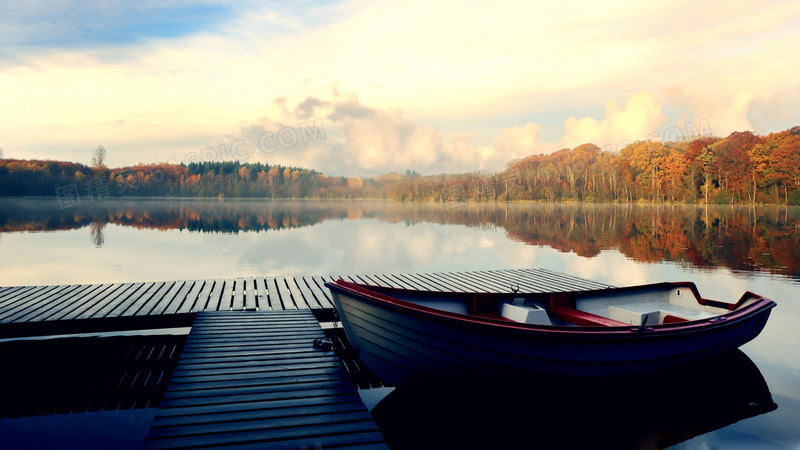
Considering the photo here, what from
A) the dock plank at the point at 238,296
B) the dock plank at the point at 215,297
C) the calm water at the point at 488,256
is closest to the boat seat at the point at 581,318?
the calm water at the point at 488,256

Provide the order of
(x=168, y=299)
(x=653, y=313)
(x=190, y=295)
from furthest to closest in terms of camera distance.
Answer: (x=190, y=295) < (x=168, y=299) < (x=653, y=313)

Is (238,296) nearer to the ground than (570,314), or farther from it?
nearer to the ground

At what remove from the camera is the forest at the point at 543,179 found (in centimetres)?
6025

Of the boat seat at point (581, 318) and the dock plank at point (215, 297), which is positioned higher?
the boat seat at point (581, 318)

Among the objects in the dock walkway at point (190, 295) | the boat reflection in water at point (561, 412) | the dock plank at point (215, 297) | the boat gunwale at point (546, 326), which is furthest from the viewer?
the dock plank at point (215, 297)

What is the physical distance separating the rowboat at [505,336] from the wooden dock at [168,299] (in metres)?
2.53

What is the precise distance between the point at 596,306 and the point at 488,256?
14440mm

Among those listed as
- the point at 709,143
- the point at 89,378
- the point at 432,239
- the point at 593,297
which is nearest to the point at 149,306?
the point at 89,378

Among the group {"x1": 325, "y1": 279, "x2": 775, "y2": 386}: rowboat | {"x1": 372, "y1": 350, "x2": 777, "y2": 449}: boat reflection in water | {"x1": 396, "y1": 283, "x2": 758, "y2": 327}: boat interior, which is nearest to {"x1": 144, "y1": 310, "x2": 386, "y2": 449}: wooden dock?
{"x1": 325, "y1": 279, "x2": 775, "y2": 386}: rowboat

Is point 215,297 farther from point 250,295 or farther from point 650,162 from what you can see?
point 650,162

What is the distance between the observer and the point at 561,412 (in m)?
5.94

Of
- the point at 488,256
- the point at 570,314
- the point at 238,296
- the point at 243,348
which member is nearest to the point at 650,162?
the point at 488,256

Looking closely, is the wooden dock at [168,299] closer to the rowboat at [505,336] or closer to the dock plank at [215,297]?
the dock plank at [215,297]

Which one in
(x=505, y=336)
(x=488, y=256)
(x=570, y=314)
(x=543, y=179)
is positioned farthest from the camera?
(x=543, y=179)
